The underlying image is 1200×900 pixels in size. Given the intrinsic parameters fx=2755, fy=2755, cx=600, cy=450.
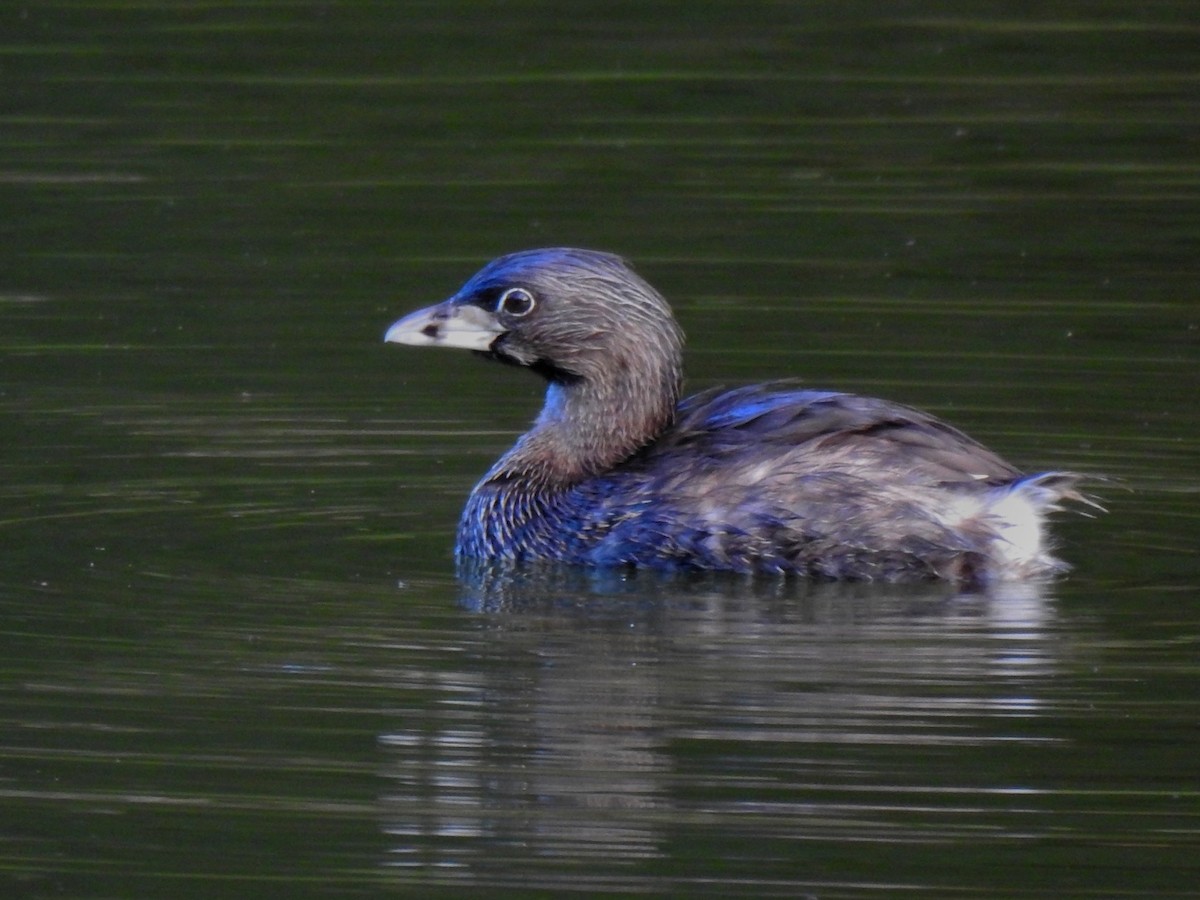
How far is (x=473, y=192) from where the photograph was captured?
14.3 m

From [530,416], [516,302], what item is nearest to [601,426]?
[516,302]

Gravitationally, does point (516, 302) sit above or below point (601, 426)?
above

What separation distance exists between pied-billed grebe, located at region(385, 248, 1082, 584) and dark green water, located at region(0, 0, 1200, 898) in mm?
208

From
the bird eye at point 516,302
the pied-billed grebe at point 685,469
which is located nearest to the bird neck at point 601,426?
the pied-billed grebe at point 685,469

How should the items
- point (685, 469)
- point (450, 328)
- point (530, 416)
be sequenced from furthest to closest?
1. point (530, 416)
2. point (450, 328)
3. point (685, 469)

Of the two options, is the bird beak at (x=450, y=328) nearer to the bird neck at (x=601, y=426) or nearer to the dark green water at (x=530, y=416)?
the bird neck at (x=601, y=426)

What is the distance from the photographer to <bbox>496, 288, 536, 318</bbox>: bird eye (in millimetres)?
9047

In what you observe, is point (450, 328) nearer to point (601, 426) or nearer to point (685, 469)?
point (601, 426)

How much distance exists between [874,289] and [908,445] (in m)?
4.07

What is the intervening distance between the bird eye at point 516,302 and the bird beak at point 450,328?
0.05 m

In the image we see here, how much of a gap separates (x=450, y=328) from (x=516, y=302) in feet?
0.77

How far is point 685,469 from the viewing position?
856 cm

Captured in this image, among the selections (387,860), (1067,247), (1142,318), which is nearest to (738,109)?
(1067,247)

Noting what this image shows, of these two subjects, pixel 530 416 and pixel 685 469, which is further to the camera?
pixel 530 416
